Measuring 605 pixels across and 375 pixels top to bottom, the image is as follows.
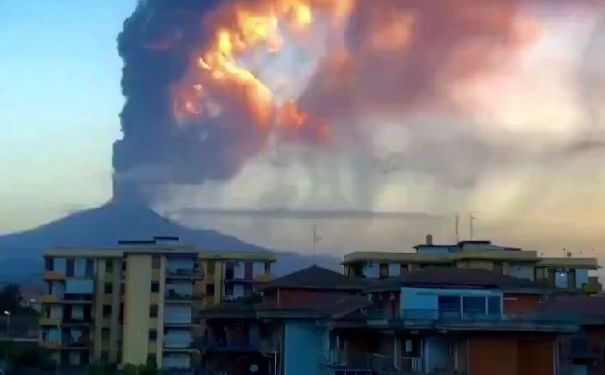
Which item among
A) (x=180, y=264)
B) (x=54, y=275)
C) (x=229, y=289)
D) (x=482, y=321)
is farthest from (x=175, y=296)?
(x=482, y=321)

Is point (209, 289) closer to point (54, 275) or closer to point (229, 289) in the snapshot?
point (229, 289)

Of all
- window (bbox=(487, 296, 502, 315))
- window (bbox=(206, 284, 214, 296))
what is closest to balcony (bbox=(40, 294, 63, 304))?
window (bbox=(206, 284, 214, 296))

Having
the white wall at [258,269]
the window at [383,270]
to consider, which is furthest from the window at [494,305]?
the white wall at [258,269]

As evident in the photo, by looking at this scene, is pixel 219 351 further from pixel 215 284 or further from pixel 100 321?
pixel 215 284

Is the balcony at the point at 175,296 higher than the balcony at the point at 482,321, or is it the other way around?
the balcony at the point at 175,296

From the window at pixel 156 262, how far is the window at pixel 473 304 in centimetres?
2843

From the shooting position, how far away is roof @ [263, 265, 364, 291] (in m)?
39.8

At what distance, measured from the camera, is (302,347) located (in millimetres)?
37562

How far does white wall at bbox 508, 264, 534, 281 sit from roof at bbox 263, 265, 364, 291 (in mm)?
20533

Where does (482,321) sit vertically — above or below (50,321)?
above

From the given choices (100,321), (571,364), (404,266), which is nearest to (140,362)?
(100,321)

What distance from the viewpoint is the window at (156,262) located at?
53531mm

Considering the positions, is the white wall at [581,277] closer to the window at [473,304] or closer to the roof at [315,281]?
the roof at [315,281]

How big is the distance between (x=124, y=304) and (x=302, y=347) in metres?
20.2
